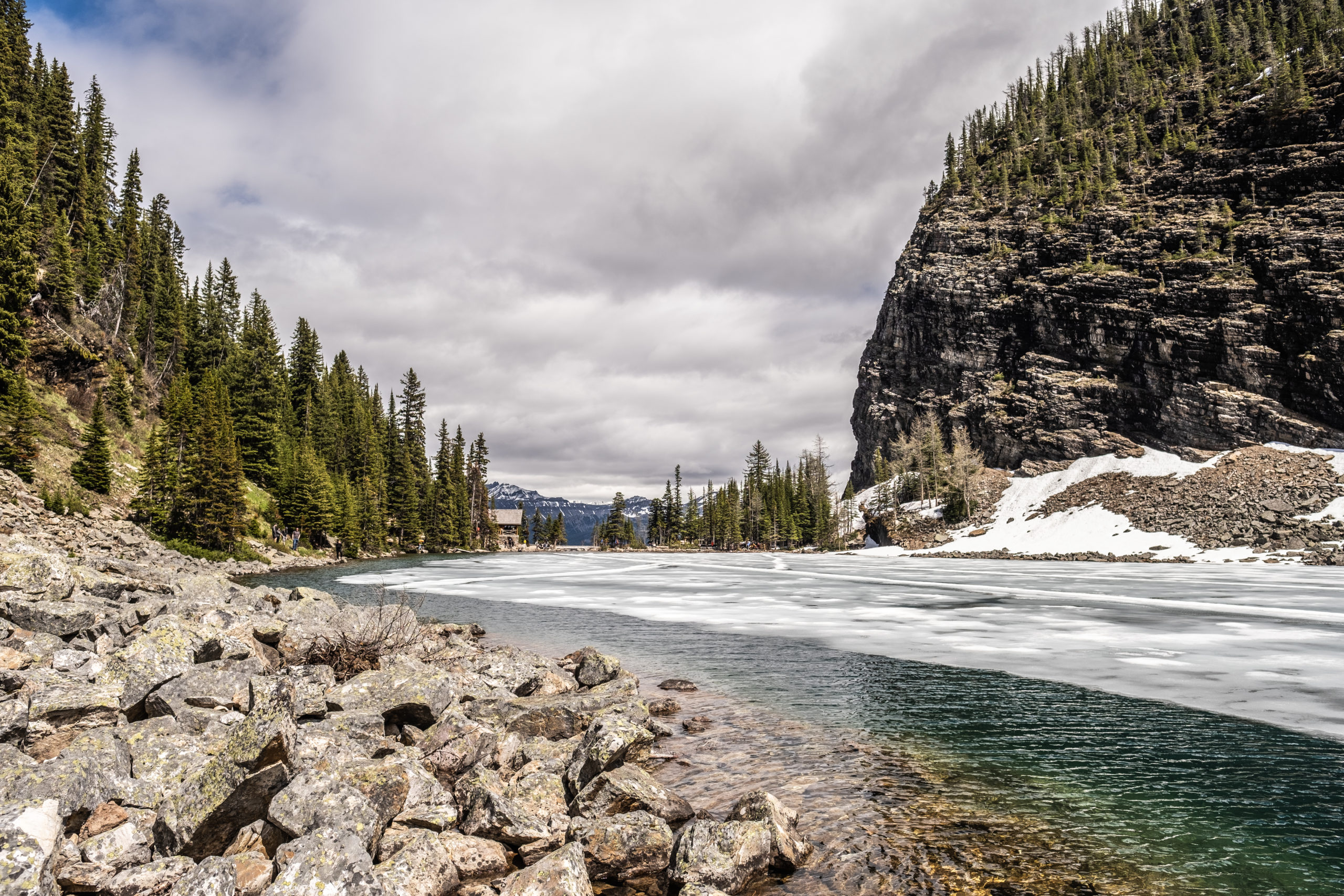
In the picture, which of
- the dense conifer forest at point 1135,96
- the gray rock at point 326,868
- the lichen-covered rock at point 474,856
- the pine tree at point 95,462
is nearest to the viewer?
the gray rock at point 326,868

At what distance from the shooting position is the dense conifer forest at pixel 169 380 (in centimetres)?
4494

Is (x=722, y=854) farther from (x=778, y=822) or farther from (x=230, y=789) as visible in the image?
(x=230, y=789)

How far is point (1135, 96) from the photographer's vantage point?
13225cm

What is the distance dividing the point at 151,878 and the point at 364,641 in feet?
27.7

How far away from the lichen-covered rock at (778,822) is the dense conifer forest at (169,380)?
4596 cm

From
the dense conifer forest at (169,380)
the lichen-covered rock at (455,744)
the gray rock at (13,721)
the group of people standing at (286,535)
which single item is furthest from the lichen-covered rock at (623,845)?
the group of people standing at (286,535)

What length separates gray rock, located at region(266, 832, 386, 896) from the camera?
13.6ft

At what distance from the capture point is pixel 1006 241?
12194cm

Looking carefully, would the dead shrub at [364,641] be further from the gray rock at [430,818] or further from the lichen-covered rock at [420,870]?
the lichen-covered rock at [420,870]

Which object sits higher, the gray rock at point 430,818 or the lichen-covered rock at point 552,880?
the gray rock at point 430,818

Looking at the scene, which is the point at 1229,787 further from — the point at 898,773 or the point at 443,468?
the point at 443,468

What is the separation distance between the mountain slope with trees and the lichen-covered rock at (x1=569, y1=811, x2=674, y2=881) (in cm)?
9669

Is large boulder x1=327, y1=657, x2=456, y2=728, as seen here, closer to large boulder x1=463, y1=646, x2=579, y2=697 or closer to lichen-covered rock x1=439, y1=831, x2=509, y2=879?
large boulder x1=463, y1=646, x2=579, y2=697

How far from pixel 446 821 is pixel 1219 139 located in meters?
147
